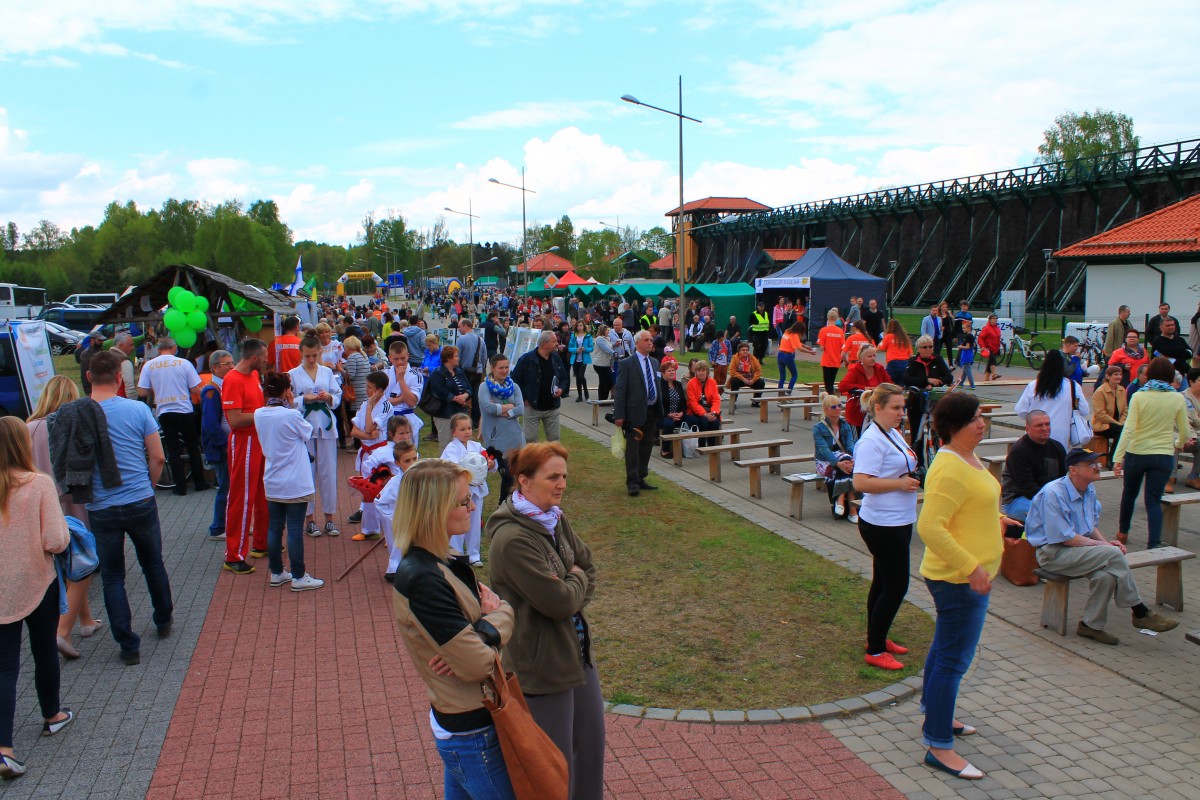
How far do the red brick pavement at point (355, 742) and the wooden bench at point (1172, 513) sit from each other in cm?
500

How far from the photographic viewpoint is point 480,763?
2811 millimetres

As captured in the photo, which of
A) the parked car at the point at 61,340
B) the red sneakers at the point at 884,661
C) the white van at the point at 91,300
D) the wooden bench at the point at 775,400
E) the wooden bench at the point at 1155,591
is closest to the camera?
the red sneakers at the point at 884,661

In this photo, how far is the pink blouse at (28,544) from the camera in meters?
4.27

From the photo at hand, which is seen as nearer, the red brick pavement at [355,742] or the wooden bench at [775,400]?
the red brick pavement at [355,742]

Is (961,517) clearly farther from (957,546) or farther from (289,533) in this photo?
(289,533)

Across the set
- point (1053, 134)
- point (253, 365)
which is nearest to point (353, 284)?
point (1053, 134)

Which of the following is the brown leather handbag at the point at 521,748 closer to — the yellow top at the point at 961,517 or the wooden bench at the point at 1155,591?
the yellow top at the point at 961,517

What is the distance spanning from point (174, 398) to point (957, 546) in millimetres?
8540

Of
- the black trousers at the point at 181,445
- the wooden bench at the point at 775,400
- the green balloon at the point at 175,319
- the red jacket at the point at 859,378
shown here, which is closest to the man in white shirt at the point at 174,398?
the black trousers at the point at 181,445

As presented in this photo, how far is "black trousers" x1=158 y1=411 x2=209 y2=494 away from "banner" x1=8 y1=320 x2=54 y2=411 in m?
5.42

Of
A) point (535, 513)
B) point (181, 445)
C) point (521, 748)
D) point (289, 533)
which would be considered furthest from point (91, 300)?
point (521, 748)

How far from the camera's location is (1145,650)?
5770 mm

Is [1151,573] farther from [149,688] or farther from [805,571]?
[149,688]

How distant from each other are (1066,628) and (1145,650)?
47 cm
